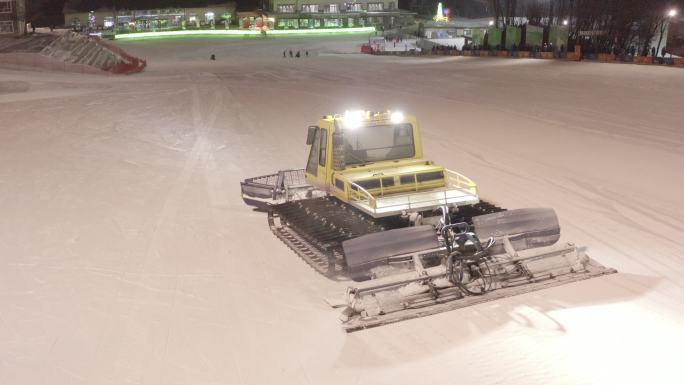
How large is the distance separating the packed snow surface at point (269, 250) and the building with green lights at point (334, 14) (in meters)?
64.2

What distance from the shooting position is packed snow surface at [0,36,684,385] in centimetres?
615

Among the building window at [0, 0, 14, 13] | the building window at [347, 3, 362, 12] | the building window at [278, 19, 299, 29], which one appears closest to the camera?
the building window at [0, 0, 14, 13]

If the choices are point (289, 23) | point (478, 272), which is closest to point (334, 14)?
point (289, 23)

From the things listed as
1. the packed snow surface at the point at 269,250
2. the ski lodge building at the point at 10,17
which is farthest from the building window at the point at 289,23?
the packed snow surface at the point at 269,250

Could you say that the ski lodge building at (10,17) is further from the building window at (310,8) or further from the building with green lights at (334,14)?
the building window at (310,8)

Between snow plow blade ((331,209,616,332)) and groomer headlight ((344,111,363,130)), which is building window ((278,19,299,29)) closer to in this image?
groomer headlight ((344,111,363,130))

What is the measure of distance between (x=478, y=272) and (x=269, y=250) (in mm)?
3185

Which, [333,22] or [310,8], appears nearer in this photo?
[333,22]

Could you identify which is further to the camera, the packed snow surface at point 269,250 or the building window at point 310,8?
the building window at point 310,8

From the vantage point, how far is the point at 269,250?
9320 millimetres

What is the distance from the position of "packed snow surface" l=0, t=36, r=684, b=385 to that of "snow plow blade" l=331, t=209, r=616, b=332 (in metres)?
0.16

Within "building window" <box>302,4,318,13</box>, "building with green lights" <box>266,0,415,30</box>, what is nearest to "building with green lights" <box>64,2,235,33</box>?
"building with green lights" <box>266,0,415,30</box>

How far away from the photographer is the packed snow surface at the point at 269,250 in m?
6.15

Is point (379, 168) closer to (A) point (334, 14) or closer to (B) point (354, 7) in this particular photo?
(A) point (334, 14)
